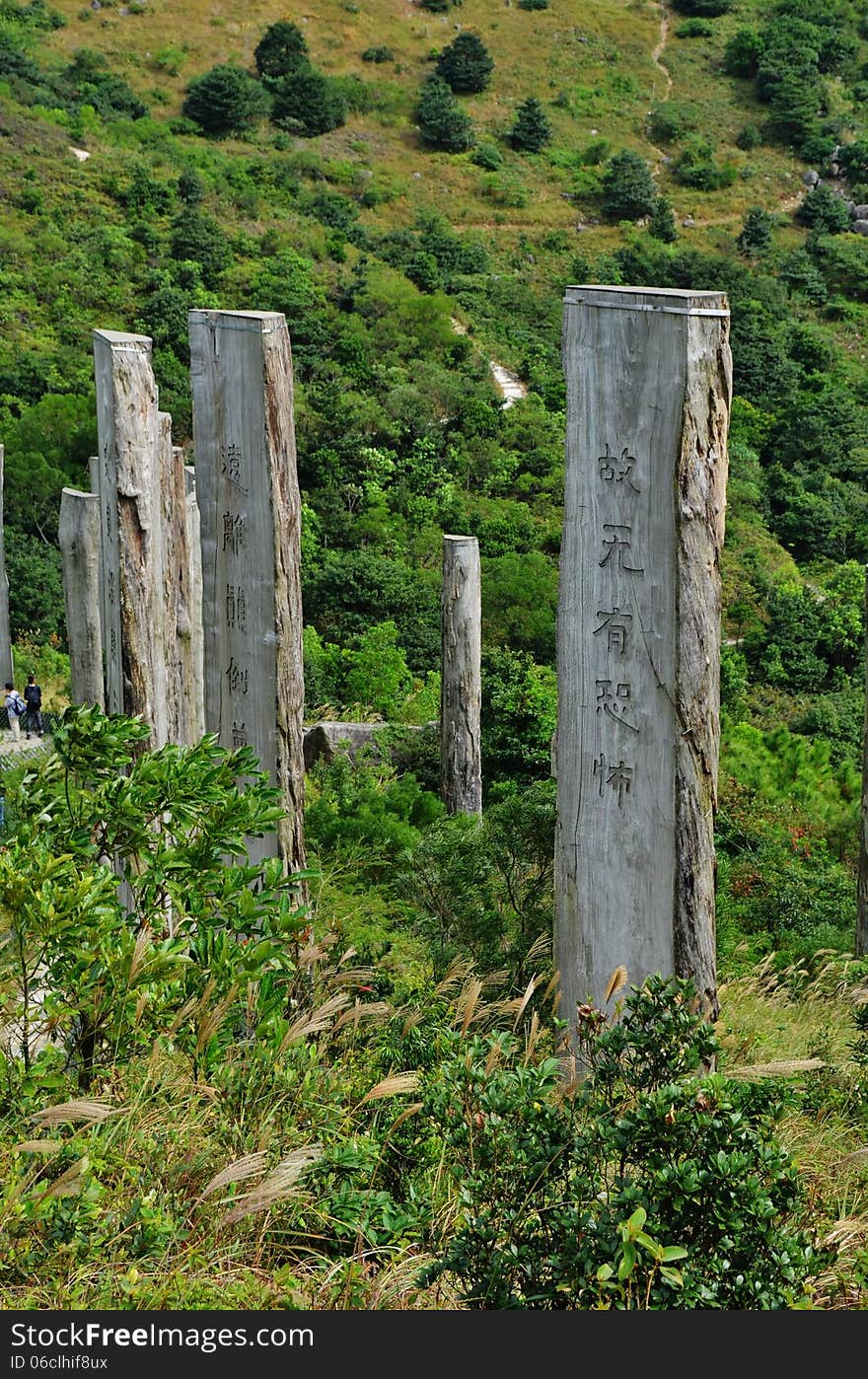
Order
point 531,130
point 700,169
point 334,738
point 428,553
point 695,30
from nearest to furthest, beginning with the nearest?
point 334,738 < point 428,553 < point 700,169 < point 531,130 < point 695,30

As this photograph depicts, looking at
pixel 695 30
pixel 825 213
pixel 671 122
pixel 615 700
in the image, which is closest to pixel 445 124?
pixel 671 122

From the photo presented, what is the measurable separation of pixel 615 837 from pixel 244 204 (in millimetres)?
23931

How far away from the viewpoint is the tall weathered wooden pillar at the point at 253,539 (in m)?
4.20

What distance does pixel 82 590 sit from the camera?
882cm

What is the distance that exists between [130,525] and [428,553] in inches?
518

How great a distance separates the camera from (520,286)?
25984 mm

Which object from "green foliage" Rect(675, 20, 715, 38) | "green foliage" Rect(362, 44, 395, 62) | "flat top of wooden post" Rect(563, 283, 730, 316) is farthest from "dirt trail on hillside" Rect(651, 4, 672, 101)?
"flat top of wooden post" Rect(563, 283, 730, 316)

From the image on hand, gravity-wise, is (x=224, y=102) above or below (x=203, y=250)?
above

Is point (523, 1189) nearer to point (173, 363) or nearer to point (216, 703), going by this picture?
point (216, 703)

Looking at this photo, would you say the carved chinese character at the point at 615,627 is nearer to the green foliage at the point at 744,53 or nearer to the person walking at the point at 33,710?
the person walking at the point at 33,710

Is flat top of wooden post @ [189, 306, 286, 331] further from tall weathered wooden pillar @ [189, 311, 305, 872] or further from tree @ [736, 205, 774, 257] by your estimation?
tree @ [736, 205, 774, 257]

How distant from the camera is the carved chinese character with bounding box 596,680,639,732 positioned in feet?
11.0

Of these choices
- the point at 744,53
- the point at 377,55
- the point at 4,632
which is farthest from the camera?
the point at 744,53

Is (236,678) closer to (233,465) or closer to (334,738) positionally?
(233,465)
